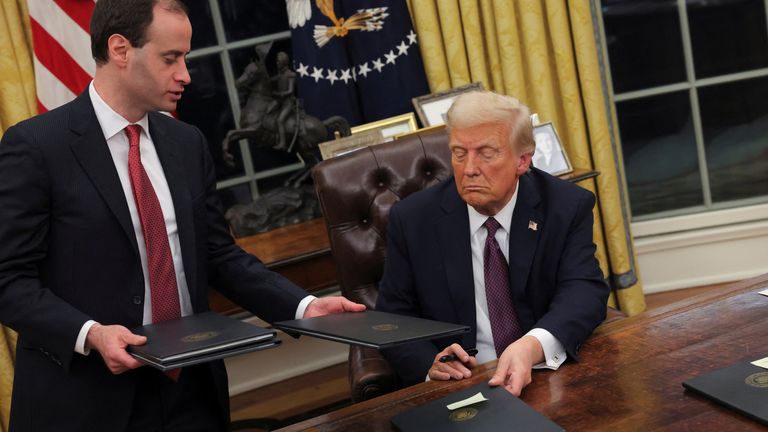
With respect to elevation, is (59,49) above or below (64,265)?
above

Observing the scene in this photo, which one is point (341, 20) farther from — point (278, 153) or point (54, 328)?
point (54, 328)

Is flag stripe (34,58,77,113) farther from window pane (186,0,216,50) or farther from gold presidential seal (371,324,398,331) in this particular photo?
gold presidential seal (371,324,398,331)

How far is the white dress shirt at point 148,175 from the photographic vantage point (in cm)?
205

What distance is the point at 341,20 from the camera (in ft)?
12.3

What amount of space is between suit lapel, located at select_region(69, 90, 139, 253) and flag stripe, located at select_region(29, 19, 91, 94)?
5.01 ft

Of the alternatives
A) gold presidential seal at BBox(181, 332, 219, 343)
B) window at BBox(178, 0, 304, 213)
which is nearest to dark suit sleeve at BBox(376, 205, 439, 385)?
gold presidential seal at BBox(181, 332, 219, 343)

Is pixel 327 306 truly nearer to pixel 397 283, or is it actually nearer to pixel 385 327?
pixel 397 283

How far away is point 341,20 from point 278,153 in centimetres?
78

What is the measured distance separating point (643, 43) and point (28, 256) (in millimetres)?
3379

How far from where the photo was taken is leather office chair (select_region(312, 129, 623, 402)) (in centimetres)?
272

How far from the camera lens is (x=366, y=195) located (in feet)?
9.01

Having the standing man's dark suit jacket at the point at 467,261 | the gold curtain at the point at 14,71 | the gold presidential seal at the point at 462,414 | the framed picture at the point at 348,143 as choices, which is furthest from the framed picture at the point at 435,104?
the gold presidential seal at the point at 462,414

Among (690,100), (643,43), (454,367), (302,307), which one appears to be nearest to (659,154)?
(690,100)

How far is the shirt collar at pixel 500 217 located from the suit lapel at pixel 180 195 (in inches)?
29.4
